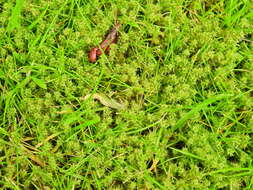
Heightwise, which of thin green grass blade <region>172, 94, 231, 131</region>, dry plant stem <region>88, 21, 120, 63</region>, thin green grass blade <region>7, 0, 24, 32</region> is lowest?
thin green grass blade <region>172, 94, 231, 131</region>

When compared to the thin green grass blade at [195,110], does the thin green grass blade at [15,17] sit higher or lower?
higher

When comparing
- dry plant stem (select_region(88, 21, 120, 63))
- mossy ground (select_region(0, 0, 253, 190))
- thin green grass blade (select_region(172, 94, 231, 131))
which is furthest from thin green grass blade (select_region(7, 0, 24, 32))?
thin green grass blade (select_region(172, 94, 231, 131))

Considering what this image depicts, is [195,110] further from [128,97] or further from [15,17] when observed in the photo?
[15,17]

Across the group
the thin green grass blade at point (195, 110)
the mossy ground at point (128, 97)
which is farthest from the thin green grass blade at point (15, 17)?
the thin green grass blade at point (195, 110)

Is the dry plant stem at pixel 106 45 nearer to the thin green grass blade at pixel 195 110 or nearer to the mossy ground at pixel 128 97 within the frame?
the mossy ground at pixel 128 97

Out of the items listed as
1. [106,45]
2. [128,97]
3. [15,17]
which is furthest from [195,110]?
[15,17]

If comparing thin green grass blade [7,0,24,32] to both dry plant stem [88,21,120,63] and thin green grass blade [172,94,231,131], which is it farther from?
thin green grass blade [172,94,231,131]

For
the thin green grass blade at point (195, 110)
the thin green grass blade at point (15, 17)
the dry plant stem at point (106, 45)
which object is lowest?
the thin green grass blade at point (195, 110)

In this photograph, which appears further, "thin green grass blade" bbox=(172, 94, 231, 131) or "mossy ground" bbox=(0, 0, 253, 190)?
Result: "thin green grass blade" bbox=(172, 94, 231, 131)
